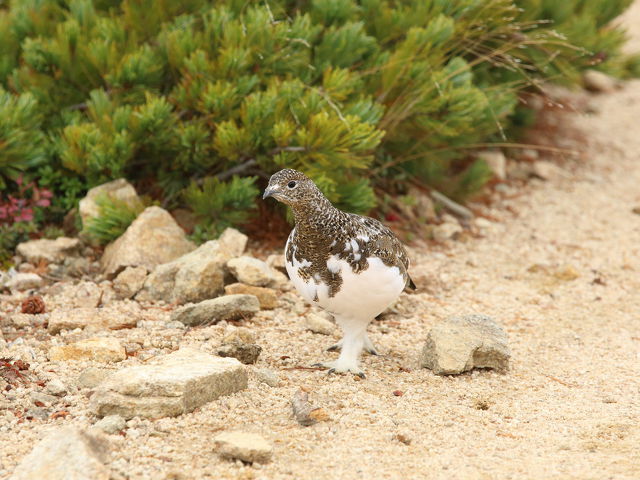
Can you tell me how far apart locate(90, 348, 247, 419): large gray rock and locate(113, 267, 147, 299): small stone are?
4.58 ft

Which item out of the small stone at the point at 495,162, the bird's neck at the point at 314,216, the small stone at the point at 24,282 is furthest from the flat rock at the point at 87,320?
the small stone at the point at 495,162

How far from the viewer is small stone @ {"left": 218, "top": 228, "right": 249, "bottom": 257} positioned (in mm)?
5098

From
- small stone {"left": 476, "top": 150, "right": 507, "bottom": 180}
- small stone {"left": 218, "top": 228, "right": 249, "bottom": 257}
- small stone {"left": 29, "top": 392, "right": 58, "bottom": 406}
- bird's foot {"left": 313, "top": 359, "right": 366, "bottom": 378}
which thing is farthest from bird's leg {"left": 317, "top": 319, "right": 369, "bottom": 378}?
small stone {"left": 476, "top": 150, "right": 507, "bottom": 180}

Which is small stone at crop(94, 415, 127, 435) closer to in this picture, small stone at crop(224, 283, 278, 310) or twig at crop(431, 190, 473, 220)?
small stone at crop(224, 283, 278, 310)

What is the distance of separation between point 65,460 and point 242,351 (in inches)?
49.5

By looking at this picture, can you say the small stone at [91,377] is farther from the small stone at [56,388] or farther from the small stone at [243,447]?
the small stone at [243,447]

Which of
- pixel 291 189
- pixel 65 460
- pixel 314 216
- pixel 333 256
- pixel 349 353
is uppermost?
pixel 291 189

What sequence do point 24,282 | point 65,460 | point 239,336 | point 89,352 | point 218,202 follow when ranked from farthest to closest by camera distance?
A: point 218,202 → point 24,282 → point 239,336 → point 89,352 → point 65,460

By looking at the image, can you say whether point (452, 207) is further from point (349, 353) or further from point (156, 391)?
point (156, 391)

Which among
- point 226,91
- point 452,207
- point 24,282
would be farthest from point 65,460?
point 452,207

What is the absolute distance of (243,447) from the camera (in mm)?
2996

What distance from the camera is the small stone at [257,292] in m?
4.69

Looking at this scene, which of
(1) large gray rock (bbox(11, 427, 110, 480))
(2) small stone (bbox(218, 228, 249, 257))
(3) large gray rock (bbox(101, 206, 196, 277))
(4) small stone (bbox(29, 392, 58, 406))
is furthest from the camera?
(2) small stone (bbox(218, 228, 249, 257))

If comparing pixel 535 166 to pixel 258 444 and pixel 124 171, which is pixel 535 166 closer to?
pixel 124 171
